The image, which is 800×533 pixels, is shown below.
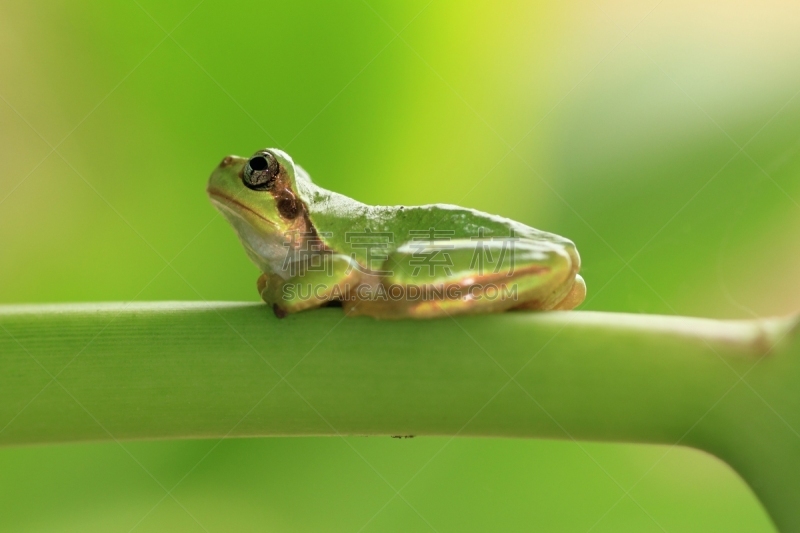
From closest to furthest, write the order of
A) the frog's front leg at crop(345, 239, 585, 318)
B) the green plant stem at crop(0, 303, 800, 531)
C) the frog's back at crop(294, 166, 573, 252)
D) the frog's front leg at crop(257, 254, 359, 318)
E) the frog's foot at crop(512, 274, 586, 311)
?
1. the green plant stem at crop(0, 303, 800, 531)
2. the frog's front leg at crop(345, 239, 585, 318)
3. the frog's front leg at crop(257, 254, 359, 318)
4. the frog's foot at crop(512, 274, 586, 311)
5. the frog's back at crop(294, 166, 573, 252)

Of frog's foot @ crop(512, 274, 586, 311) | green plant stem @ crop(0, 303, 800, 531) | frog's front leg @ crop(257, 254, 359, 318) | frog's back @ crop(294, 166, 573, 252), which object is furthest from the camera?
frog's back @ crop(294, 166, 573, 252)

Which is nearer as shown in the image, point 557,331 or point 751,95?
point 557,331

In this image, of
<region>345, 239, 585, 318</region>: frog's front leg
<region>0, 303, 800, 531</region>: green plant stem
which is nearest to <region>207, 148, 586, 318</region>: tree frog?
<region>345, 239, 585, 318</region>: frog's front leg

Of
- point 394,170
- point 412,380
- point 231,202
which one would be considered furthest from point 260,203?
point 412,380

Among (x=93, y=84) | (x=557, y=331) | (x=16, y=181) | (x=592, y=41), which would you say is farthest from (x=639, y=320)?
(x=16, y=181)

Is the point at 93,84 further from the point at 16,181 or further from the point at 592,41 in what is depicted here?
the point at 592,41

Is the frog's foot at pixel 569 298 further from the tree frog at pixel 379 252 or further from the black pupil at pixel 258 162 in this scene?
the black pupil at pixel 258 162

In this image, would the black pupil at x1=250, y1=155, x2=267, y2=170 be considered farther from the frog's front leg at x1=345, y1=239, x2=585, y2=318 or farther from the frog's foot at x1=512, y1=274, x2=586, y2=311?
the frog's foot at x1=512, y1=274, x2=586, y2=311
